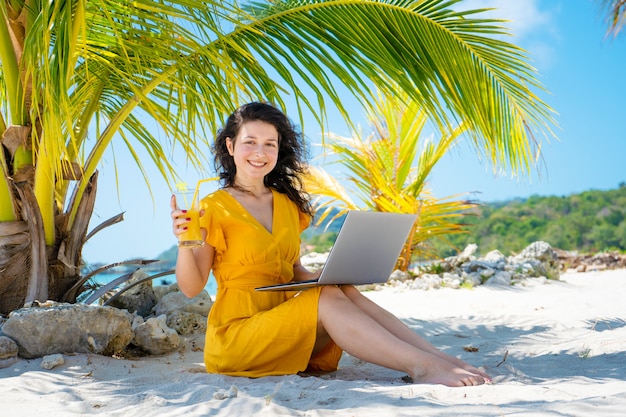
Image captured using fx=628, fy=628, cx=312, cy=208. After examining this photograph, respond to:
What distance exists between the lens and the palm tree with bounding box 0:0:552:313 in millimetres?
2746

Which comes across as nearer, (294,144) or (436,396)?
(436,396)

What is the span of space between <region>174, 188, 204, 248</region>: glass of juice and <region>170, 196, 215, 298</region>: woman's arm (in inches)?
0.7

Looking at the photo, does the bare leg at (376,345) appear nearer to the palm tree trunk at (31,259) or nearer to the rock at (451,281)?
the palm tree trunk at (31,259)

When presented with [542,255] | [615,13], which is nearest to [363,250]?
[615,13]

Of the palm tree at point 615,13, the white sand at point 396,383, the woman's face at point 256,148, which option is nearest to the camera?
the white sand at point 396,383

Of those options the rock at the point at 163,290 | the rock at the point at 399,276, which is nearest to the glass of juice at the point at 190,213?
the rock at the point at 163,290

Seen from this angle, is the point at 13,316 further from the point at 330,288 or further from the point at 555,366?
the point at 555,366

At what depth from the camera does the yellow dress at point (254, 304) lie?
2211mm

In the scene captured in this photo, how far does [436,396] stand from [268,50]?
6.62 ft

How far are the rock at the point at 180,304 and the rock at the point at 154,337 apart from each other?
457mm

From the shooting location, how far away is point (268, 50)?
3.13m

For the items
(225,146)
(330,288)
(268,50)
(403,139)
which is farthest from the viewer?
(403,139)

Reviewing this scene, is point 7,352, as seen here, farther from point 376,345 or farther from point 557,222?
point 557,222

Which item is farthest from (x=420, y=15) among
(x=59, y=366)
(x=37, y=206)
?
(x=59, y=366)
